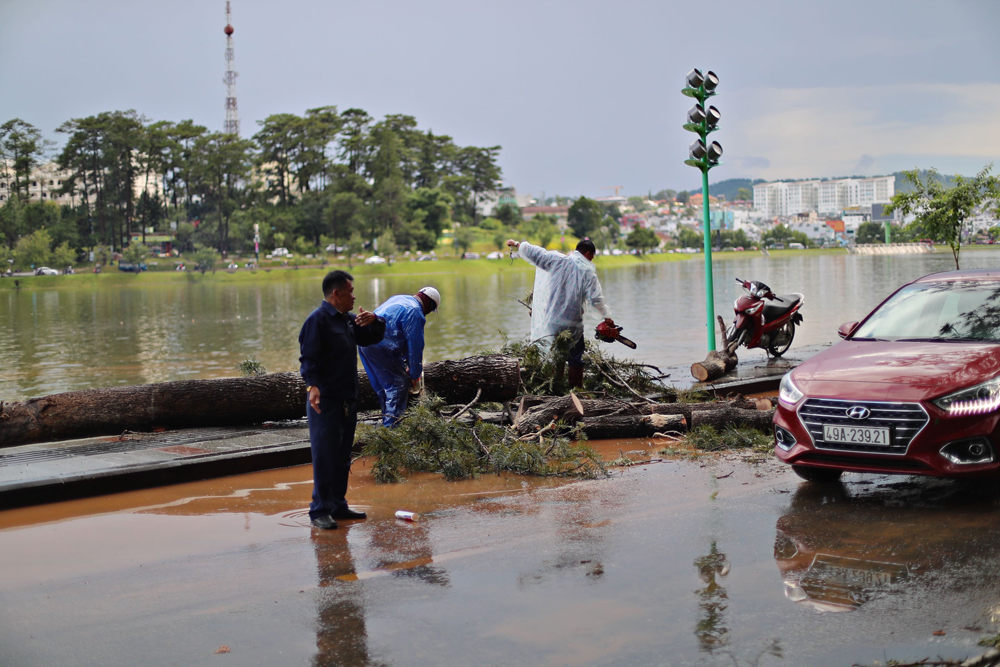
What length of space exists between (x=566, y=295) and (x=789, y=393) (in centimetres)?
394

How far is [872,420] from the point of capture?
5.96 metres

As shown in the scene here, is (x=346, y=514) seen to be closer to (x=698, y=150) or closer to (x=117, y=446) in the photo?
(x=117, y=446)

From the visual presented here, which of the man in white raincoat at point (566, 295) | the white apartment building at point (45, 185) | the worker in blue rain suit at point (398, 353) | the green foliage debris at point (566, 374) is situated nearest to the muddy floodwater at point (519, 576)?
the worker in blue rain suit at point (398, 353)

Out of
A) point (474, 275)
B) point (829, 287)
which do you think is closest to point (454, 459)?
point (829, 287)

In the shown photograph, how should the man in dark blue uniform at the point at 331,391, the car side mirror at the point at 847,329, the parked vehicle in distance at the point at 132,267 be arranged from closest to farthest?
1. the man in dark blue uniform at the point at 331,391
2. the car side mirror at the point at 847,329
3. the parked vehicle in distance at the point at 132,267

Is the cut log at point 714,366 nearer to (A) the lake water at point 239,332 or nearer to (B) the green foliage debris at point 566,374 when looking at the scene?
(B) the green foliage debris at point 566,374

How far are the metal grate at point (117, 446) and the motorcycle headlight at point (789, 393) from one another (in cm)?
528

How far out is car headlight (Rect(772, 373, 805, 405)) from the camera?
21.1 feet

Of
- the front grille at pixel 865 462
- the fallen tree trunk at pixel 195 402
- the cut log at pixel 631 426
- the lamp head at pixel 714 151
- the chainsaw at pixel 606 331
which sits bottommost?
the cut log at pixel 631 426

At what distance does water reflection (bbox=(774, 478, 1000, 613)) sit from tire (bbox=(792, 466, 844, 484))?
0.26ft

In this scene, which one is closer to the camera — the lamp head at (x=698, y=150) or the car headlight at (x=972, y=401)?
the car headlight at (x=972, y=401)

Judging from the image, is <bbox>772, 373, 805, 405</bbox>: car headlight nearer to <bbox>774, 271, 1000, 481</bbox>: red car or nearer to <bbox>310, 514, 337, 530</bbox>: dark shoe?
<bbox>774, 271, 1000, 481</bbox>: red car

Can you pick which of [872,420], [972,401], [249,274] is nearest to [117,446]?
[872,420]

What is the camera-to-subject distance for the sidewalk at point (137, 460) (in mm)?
7004
